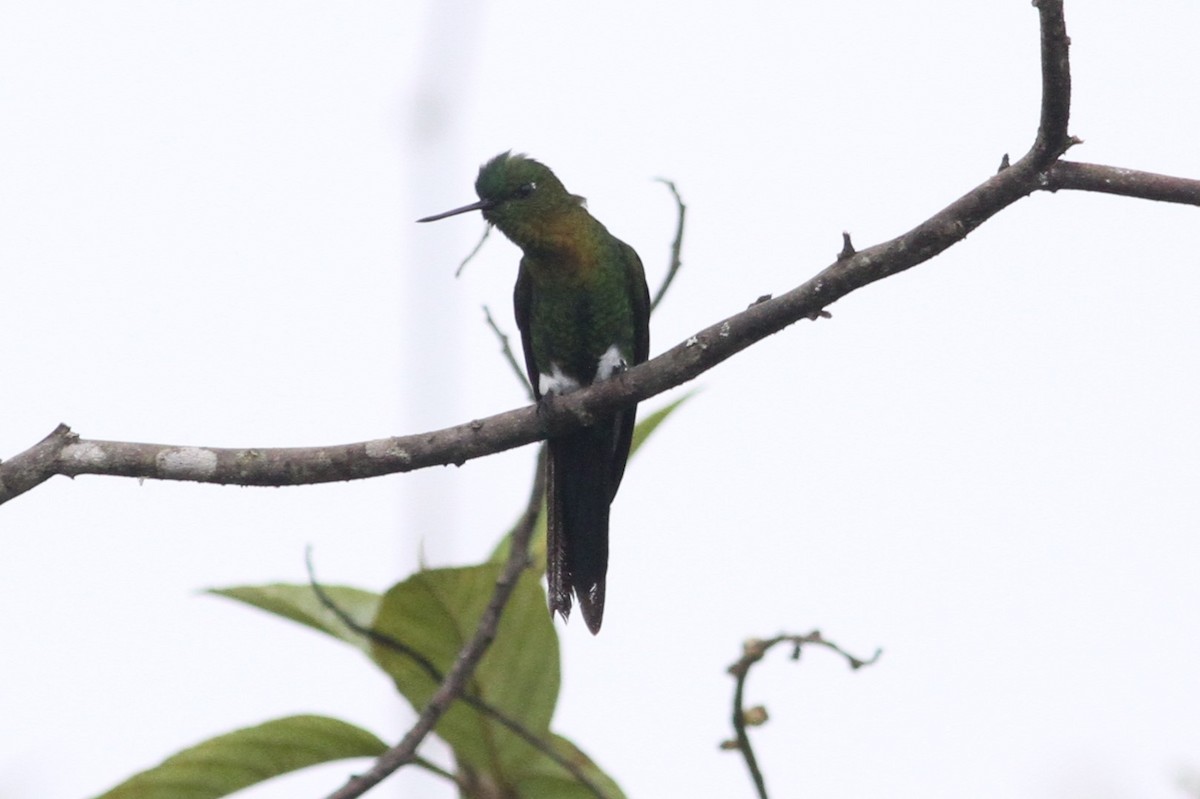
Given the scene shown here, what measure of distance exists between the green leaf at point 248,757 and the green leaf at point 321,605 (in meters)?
0.28

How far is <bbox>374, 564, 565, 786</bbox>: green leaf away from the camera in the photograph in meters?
3.74

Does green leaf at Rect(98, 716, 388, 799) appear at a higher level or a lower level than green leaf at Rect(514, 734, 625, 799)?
higher

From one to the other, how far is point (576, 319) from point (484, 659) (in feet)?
6.12

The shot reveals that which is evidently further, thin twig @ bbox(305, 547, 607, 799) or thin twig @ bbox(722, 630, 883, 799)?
thin twig @ bbox(305, 547, 607, 799)

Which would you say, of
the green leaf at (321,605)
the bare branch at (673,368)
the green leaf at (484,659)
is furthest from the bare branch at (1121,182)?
the green leaf at (321,605)

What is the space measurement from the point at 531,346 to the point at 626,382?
1856mm

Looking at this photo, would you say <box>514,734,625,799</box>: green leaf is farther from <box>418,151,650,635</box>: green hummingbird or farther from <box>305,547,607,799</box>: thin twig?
<box>418,151,650,635</box>: green hummingbird

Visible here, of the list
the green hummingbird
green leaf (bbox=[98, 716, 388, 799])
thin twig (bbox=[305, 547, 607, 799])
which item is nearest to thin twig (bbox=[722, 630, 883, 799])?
thin twig (bbox=[305, 547, 607, 799])

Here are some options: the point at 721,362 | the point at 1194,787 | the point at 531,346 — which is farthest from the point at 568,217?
the point at 1194,787

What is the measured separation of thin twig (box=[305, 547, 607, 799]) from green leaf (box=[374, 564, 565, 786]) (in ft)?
0.05

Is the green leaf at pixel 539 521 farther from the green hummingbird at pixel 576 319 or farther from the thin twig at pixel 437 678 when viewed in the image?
A: the green hummingbird at pixel 576 319

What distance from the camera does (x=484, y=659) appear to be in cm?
382

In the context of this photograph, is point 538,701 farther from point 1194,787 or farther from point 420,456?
point 1194,787

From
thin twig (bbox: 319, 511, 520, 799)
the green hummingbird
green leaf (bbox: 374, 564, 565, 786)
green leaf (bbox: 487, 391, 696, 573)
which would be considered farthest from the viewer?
the green hummingbird
